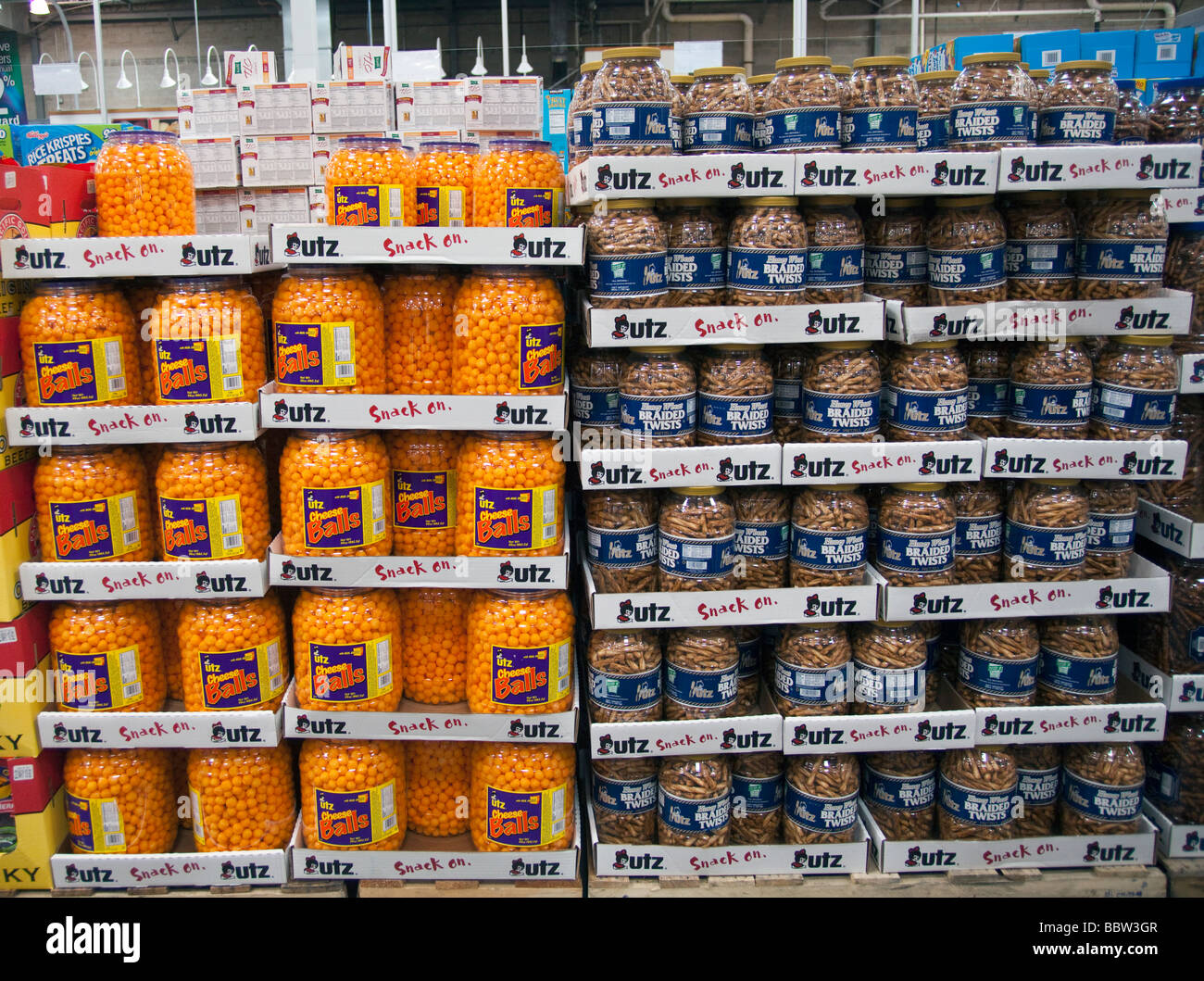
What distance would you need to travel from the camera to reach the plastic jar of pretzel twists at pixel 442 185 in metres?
2.72

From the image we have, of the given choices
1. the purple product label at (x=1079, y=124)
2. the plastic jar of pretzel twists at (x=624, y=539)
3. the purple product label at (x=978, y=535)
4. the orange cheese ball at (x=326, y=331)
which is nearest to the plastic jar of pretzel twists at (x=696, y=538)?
the plastic jar of pretzel twists at (x=624, y=539)

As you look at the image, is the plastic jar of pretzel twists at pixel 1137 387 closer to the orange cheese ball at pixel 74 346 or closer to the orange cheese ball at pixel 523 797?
the orange cheese ball at pixel 523 797

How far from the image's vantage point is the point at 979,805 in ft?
9.45

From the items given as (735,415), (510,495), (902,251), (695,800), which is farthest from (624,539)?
(902,251)

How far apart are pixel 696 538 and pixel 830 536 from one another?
1.32 ft

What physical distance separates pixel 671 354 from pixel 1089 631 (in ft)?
5.20

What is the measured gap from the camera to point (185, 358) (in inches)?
103

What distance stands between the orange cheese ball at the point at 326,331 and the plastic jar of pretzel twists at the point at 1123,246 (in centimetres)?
215

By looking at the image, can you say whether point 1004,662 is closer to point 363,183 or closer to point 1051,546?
point 1051,546

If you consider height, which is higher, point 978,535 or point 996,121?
point 996,121

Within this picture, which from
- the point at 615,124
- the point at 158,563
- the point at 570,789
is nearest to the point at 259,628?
the point at 158,563

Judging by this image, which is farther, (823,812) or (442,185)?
(823,812)

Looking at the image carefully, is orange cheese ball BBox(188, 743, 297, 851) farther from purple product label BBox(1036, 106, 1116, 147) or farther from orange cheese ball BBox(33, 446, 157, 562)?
purple product label BBox(1036, 106, 1116, 147)

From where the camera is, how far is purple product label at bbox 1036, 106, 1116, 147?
8.94 feet
